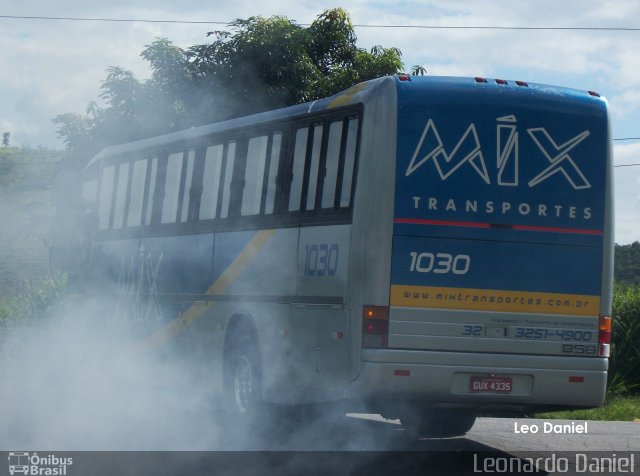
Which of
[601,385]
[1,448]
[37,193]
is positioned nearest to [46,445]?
[1,448]

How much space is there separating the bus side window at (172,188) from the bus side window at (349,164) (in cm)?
454

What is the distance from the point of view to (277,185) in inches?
460

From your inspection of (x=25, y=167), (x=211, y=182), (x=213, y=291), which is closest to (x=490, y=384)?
(x=213, y=291)

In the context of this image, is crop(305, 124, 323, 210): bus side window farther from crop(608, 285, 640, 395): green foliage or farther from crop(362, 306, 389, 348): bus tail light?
crop(608, 285, 640, 395): green foliage

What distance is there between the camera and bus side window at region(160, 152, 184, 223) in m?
14.4

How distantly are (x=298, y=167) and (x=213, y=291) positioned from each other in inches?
91.7

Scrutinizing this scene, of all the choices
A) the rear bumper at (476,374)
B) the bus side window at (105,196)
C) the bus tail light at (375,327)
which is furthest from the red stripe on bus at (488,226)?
the bus side window at (105,196)

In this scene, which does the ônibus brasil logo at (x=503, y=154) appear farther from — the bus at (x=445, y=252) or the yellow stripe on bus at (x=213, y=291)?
the yellow stripe on bus at (x=213, y=291)

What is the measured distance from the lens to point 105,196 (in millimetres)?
17172

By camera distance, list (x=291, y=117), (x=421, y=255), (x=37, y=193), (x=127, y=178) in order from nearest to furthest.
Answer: (x=421, y=255)
(x=291, y=117)
(x=127, y=178)
(x=37, y=193)

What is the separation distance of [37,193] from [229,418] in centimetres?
4876

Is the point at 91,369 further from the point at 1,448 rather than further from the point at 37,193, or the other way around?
the point at 37,193

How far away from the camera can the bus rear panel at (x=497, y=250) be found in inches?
379

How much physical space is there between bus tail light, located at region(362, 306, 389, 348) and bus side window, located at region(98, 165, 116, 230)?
820cm
